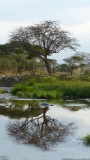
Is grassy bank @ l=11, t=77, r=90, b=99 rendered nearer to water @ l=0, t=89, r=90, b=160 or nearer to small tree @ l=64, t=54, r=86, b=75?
water @ l=0, t=89, r=90, b=160

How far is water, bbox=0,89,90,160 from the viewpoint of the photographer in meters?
12.2

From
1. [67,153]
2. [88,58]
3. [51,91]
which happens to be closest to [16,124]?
[67,153]

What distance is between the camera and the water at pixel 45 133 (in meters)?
12.2

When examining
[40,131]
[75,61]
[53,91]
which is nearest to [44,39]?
[75,61]

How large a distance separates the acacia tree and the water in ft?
114

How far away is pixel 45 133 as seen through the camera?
1545cm

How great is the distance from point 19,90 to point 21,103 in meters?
6.50

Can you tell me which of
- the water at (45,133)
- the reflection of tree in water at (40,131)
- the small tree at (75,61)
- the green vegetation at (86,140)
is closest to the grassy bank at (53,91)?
the water at (45,133)

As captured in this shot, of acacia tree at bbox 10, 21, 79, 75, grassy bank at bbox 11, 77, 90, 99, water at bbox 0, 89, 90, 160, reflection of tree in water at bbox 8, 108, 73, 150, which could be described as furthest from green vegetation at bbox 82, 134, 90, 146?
acacia tree at bbox 10, 21, 79, 75

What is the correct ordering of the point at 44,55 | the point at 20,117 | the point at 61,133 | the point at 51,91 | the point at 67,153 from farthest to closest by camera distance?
1. the point at 44,55
2. the point at 51,91
3. the point at 20,117
4. the point at 61,133
5. the point at 67,153

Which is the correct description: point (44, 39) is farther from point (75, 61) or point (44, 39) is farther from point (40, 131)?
point (40, 131)

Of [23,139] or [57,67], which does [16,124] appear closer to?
[23,139]

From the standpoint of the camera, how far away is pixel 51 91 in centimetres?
3034

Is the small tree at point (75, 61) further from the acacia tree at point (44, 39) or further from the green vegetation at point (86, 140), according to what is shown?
the green vegetation at point (86, 140)
